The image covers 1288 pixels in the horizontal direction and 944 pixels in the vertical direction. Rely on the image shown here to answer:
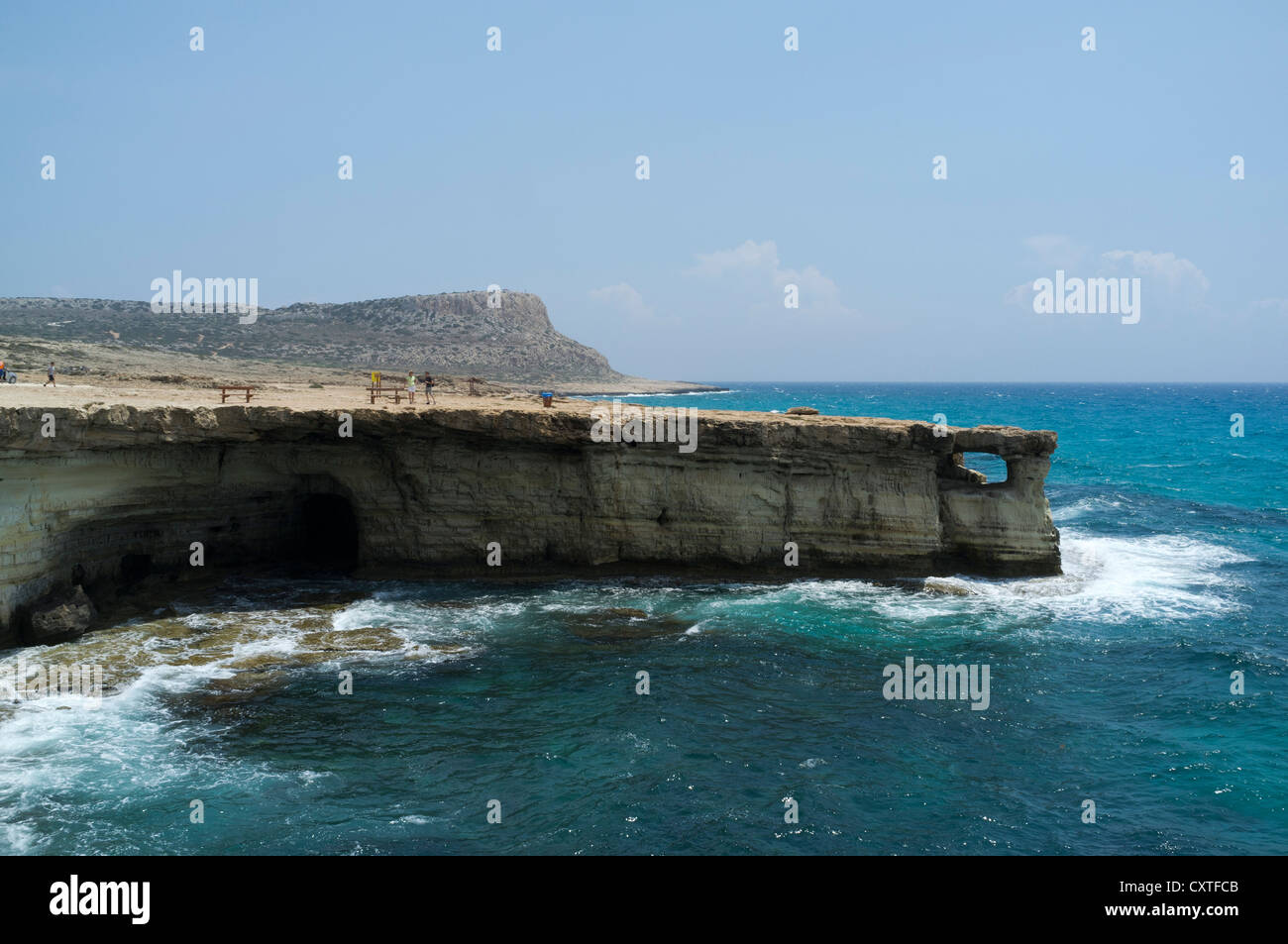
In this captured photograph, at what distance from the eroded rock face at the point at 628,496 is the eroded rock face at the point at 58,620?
3.24m

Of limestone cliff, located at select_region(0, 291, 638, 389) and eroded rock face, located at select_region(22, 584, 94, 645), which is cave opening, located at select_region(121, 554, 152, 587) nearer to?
eroded rock face, located at select_region(22, 584, 94, 645)

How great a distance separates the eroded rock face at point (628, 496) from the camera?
2506 cm

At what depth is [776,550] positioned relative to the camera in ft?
86.1

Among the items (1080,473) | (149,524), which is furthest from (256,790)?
(1080,473)

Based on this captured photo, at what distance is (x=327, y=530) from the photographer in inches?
1165

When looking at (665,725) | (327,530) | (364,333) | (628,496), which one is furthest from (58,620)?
(364,333)

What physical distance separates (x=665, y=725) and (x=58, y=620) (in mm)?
13769

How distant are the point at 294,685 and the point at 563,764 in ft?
21.3

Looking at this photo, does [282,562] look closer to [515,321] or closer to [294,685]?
[294,685]

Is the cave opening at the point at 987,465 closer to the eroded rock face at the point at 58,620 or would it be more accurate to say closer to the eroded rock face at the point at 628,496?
the eroded rock face at the point at 628,496

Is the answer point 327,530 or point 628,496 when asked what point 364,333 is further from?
point 628,496

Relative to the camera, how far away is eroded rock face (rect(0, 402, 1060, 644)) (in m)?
25.1

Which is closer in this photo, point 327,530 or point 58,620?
point 58,620
